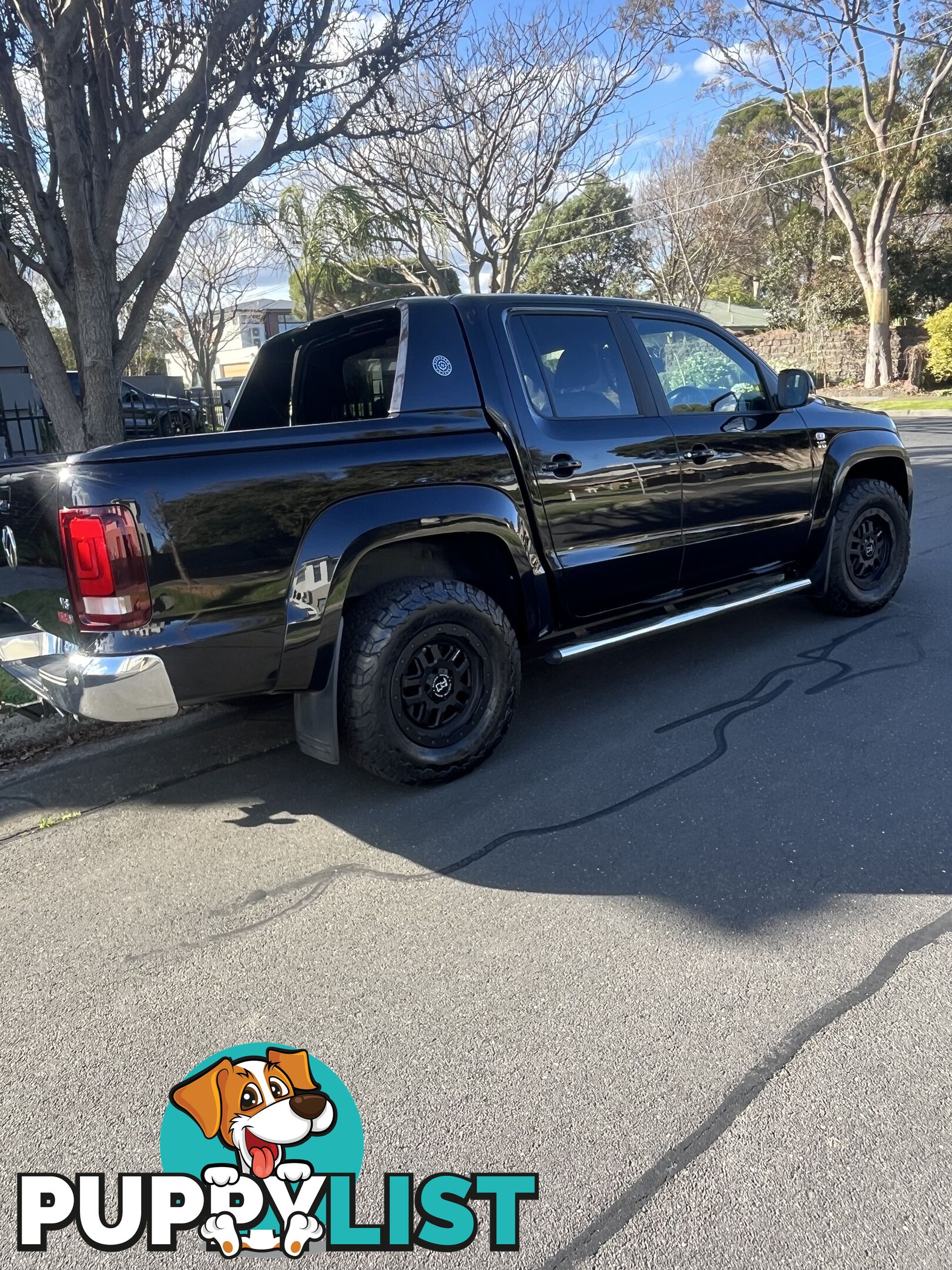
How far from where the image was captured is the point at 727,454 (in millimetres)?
4953

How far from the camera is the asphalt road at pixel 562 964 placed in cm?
203

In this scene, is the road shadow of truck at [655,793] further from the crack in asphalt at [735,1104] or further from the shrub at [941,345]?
the shrub at [941,345]

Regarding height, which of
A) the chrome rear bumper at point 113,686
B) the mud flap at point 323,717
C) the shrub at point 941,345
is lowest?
the mud flap at point 323,717

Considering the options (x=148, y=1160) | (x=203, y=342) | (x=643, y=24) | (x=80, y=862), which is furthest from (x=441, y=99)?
(x=203, y=342)

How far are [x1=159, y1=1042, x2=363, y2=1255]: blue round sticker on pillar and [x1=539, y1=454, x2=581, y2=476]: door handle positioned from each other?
2636mm

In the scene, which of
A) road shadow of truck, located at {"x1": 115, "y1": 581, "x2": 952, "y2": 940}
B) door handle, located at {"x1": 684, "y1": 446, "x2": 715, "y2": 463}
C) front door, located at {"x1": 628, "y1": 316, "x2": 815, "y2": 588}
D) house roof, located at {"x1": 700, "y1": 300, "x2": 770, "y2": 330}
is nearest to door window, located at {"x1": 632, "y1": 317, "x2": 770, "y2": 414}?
front door, located at {"x1": 628, "y1": 316, "x2": 815, "y2": 588}

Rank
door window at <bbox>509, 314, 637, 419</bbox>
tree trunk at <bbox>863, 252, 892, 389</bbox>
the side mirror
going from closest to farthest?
door window at <bbox>509, 314, 637, 419</bbox>
the side mirror
tree trunk at <bbox>863, 252, 892, 389</bbox>

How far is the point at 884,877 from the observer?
10.2ft

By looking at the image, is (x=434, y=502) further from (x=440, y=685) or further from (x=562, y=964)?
(x=562, y=964)

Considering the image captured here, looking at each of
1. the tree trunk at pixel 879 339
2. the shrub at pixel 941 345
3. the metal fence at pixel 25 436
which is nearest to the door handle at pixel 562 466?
the metal fence at pixel 25 436

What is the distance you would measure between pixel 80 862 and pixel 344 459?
181cm

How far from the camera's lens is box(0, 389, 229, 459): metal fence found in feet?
36.0

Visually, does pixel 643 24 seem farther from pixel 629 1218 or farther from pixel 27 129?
pixel 629 1218

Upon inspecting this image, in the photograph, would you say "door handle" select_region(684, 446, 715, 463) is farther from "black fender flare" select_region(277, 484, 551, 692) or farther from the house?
the house
